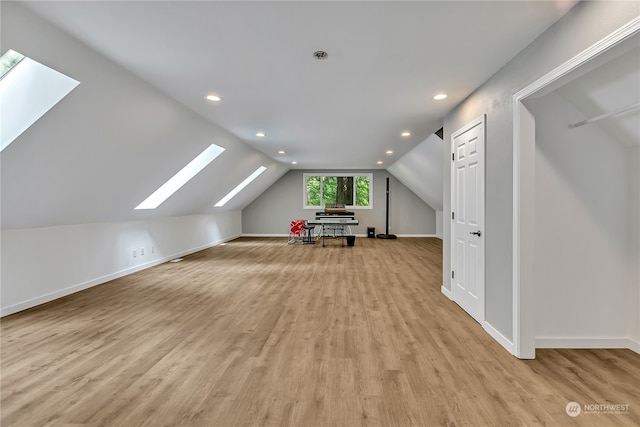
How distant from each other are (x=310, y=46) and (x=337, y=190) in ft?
27.8

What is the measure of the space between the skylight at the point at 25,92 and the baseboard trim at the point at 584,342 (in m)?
4.31

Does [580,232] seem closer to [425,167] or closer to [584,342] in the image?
[584,342]

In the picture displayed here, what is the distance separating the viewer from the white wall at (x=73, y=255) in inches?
126

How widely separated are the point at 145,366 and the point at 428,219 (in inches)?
383

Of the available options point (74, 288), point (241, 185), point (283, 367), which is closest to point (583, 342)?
point (283, 367)

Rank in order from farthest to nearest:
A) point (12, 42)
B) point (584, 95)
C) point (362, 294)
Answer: point (362, 294) → point (584, 95) → point (12, 42)

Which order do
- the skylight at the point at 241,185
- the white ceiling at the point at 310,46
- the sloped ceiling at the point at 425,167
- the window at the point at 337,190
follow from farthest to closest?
the window at the point at 337,190, the skylight at the point at 241,185, the sloped ceiling at the point at 425,167, the white ceiling at the point at 310,46

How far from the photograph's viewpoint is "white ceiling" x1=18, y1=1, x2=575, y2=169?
73.7 inches

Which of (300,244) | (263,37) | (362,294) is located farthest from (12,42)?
(300,244)

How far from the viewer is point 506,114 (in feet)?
8.38

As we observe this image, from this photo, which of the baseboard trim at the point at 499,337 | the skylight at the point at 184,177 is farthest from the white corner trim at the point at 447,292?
the skylight at the point at 184,177

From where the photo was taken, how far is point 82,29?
6.77 feet

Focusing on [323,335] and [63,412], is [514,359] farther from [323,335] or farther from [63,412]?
[63,412]

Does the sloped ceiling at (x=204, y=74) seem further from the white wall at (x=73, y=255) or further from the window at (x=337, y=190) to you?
the window at (x=337, y=190)
